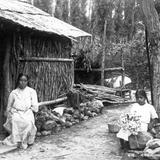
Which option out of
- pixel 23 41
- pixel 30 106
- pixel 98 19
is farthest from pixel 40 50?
pixel 98 19

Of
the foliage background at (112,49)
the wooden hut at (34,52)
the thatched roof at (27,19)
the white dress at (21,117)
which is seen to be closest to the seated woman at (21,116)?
the white dress at (21,117)

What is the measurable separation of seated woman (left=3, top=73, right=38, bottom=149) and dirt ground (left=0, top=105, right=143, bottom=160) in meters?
0.23

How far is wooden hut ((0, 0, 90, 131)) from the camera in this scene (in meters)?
6.52

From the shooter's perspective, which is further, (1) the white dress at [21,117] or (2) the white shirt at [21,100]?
(2) the white shirt at [21,100]

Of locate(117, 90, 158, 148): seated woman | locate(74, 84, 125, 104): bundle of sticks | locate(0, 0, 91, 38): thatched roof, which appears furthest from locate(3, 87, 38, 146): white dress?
locate(74, 84, 125, 104): bundle of sticks

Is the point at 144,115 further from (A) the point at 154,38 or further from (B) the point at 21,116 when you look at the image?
(B) the point at 21,116

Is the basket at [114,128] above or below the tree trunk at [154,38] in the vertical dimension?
below

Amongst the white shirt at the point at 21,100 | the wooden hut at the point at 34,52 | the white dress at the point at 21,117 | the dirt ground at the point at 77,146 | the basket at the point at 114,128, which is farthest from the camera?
the basket at the point at 114,128

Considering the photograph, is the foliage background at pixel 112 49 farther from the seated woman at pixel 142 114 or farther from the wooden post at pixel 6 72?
the wooden post at pixel 6 72

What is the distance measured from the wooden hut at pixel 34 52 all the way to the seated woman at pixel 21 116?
63 centimetres

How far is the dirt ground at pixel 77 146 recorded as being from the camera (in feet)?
17.5

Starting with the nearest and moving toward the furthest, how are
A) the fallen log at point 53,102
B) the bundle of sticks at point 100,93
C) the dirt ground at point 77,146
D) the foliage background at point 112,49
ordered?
the dirt ground at point 77,146 < the fallen log at point 53,102 < the bundle of sticks at point 100,93 < the foliage background at point 112,49

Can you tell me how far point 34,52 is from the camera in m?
7.87

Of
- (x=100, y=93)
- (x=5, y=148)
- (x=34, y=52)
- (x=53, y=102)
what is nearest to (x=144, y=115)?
(x=5, y=148)
